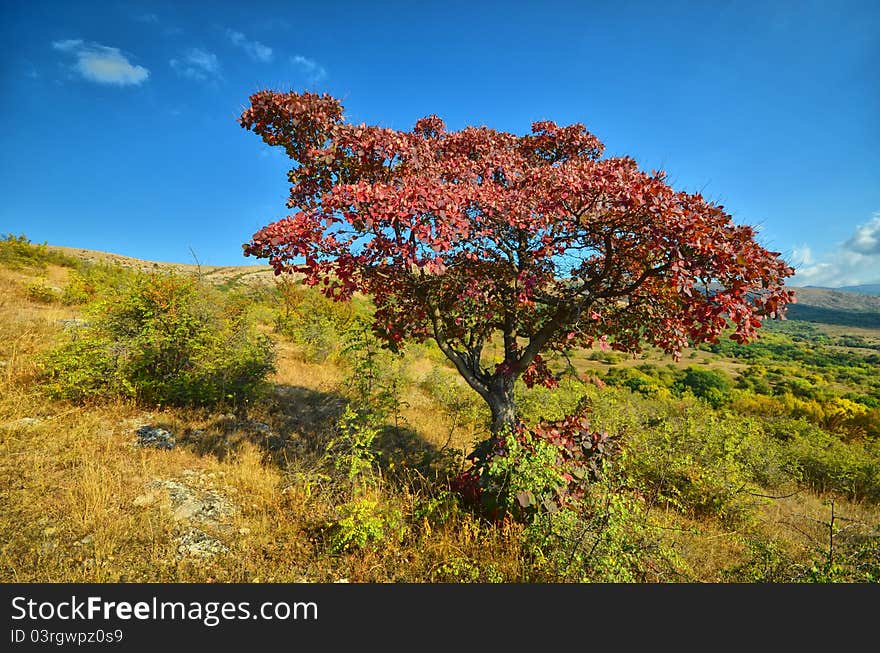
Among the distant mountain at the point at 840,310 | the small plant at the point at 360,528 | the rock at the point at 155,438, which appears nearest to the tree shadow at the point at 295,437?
the rock at the point at 155,438

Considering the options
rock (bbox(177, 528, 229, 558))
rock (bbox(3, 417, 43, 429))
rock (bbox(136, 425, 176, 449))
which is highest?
rock (bbox(3, 417, 43, 429))

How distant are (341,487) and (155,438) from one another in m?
3.02

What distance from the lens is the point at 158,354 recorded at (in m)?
6.16

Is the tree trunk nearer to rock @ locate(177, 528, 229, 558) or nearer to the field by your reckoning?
the field

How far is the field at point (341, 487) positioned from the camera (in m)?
2.94

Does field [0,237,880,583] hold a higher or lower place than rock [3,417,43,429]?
lower

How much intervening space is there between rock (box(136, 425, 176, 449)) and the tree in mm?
3394

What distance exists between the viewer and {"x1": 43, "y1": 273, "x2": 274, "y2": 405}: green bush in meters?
5.63

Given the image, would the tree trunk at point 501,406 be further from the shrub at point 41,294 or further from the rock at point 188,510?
the shrub at point 41,294

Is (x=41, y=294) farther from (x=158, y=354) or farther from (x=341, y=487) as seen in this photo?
(x=341, y=487)

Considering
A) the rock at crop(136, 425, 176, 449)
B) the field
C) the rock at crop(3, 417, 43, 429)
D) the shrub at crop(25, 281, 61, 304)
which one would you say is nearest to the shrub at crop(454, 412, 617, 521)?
the field

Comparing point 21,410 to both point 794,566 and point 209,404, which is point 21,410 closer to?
point 209,404

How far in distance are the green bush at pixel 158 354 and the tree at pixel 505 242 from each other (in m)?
3.80
